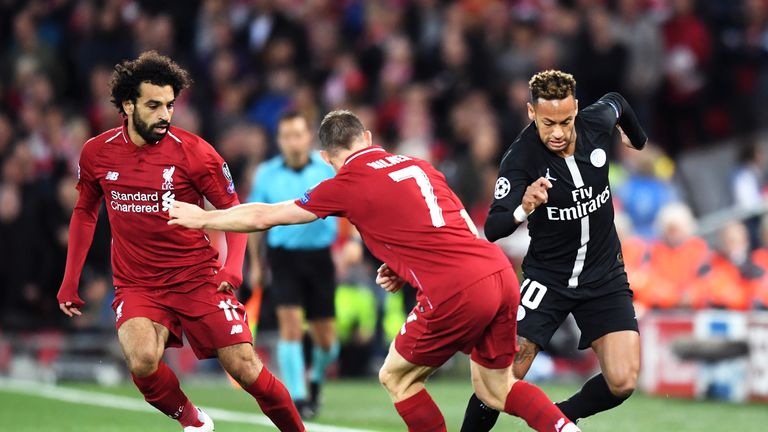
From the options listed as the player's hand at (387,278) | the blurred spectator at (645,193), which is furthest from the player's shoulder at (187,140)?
the blurred spectator at (645,193)

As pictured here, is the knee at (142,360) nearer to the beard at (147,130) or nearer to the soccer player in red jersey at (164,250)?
the soccer player in red jersey at (164,250)

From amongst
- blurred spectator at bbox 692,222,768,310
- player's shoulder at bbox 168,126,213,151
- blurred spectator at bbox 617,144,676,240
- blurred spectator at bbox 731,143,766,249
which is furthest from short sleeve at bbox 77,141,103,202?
blurred spectator at bbox 731,143,766,249

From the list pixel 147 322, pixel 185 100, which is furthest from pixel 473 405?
pixel 185 100

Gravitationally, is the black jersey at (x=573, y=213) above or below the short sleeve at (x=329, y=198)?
below

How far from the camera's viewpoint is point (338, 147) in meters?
7.51

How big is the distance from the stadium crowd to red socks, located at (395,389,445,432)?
6958mm

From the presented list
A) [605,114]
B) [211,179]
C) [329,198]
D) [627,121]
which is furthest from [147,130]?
[627,121]

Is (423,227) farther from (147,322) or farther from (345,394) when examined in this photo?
(345,394)

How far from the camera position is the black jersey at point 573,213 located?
8062 millimetres

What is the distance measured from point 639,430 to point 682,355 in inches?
108

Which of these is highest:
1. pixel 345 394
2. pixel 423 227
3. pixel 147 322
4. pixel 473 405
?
pixel 423 227

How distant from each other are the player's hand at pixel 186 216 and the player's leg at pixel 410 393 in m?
1.17

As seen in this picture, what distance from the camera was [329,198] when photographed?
24.0 feet

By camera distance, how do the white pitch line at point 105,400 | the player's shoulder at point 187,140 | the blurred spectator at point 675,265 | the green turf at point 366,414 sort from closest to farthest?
1. the player's shoulder at point 187,140
2. the green turf at point 366,414
3. the white pitch line at point 105,400
4. the blurred spectator at point 675,265
